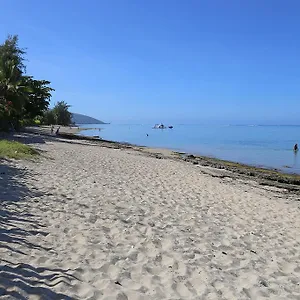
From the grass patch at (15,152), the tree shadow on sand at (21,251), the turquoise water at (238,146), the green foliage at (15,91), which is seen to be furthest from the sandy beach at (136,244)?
the turquoise water at (238,146)

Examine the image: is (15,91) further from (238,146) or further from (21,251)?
(238,146)

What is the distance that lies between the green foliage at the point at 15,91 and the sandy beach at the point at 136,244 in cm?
1503

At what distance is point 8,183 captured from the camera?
809 centimetres

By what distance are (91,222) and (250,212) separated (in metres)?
4.48

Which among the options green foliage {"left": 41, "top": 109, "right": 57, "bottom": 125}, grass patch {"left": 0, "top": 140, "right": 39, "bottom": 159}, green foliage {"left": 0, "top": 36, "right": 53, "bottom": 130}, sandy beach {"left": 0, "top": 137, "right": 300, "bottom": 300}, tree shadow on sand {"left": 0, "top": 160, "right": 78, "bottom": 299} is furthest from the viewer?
green foliage {"left": 41, "top": 109, "right": 57, "bottom": 125}

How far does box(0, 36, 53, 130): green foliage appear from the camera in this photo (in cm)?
2327

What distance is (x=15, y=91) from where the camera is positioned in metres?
23.5

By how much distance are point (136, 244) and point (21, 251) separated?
1767 mm

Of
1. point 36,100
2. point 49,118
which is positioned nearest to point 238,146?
point 36,100

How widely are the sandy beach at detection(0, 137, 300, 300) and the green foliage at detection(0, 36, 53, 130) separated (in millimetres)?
15027

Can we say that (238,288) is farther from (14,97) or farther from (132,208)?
(14,97)

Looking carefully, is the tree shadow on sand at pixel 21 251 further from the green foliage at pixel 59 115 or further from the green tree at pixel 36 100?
the green foliage at pixel 59 115

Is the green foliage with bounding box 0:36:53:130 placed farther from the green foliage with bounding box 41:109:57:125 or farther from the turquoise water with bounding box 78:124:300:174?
the green foliage with bounding box 41:109:57:125

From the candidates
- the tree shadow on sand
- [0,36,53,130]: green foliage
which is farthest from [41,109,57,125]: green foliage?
the tree shadow on sand
